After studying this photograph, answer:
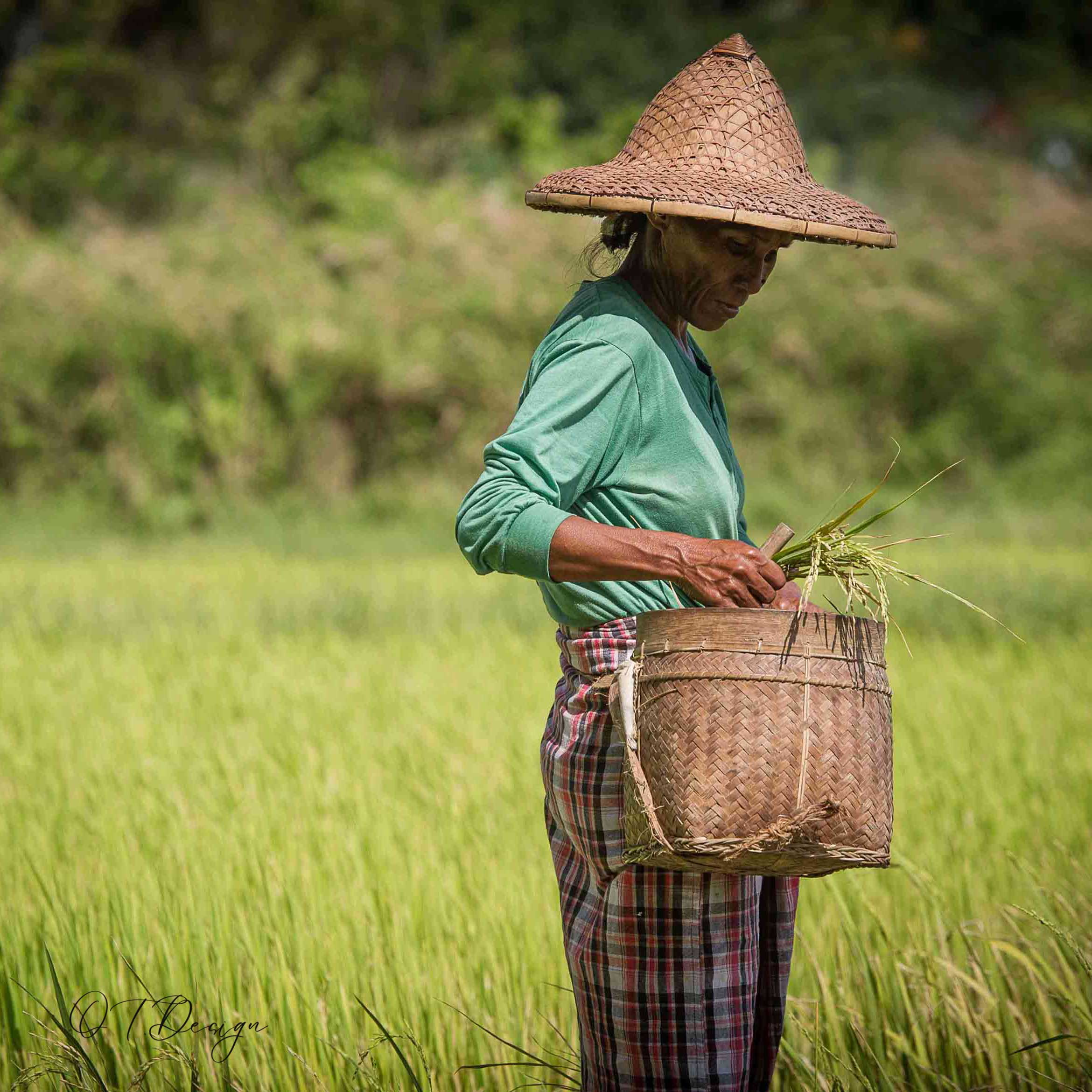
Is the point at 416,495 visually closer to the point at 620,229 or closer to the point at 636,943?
the point at 620,229

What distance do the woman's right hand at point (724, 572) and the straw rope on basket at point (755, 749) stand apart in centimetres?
6

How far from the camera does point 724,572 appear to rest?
1.58 meters

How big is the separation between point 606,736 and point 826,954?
4.07ft

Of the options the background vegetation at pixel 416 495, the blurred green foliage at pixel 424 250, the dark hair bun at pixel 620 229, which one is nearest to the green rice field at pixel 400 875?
the background vegetation at pixel 416 495

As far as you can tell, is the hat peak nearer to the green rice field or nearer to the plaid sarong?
the plaid sarong

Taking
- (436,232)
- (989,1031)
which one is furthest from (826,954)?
(436,232)

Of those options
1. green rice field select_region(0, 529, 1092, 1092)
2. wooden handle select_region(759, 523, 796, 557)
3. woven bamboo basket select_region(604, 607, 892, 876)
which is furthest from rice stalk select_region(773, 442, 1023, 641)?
green rice field select_region(0, 529, 1092, 1092)

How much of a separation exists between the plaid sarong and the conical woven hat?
0.49 metres

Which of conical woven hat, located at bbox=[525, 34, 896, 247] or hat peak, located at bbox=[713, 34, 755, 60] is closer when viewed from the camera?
conical woven hat, located at bbox=[525, 34, 896, 247]

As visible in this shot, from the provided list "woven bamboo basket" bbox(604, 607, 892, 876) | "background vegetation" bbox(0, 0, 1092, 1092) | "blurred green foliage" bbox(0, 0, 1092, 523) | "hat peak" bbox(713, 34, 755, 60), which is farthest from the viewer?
"blurred green foliage" bbox(0, 0, 1092, 523)

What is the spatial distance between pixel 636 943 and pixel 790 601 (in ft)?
1.50

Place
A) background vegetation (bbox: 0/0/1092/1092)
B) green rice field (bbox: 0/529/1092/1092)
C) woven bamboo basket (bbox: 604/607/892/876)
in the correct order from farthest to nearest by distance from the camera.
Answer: background vegetation (bbox: 0/0/1092/1092) → green rice field (bbox: 0/529/1092/1092) → woven bamboo basket (bbox: 604/607/892/876)

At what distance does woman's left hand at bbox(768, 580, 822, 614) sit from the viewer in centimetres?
156

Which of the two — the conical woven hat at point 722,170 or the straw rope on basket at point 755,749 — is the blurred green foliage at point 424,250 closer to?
the conical woven hat at point 722,170
